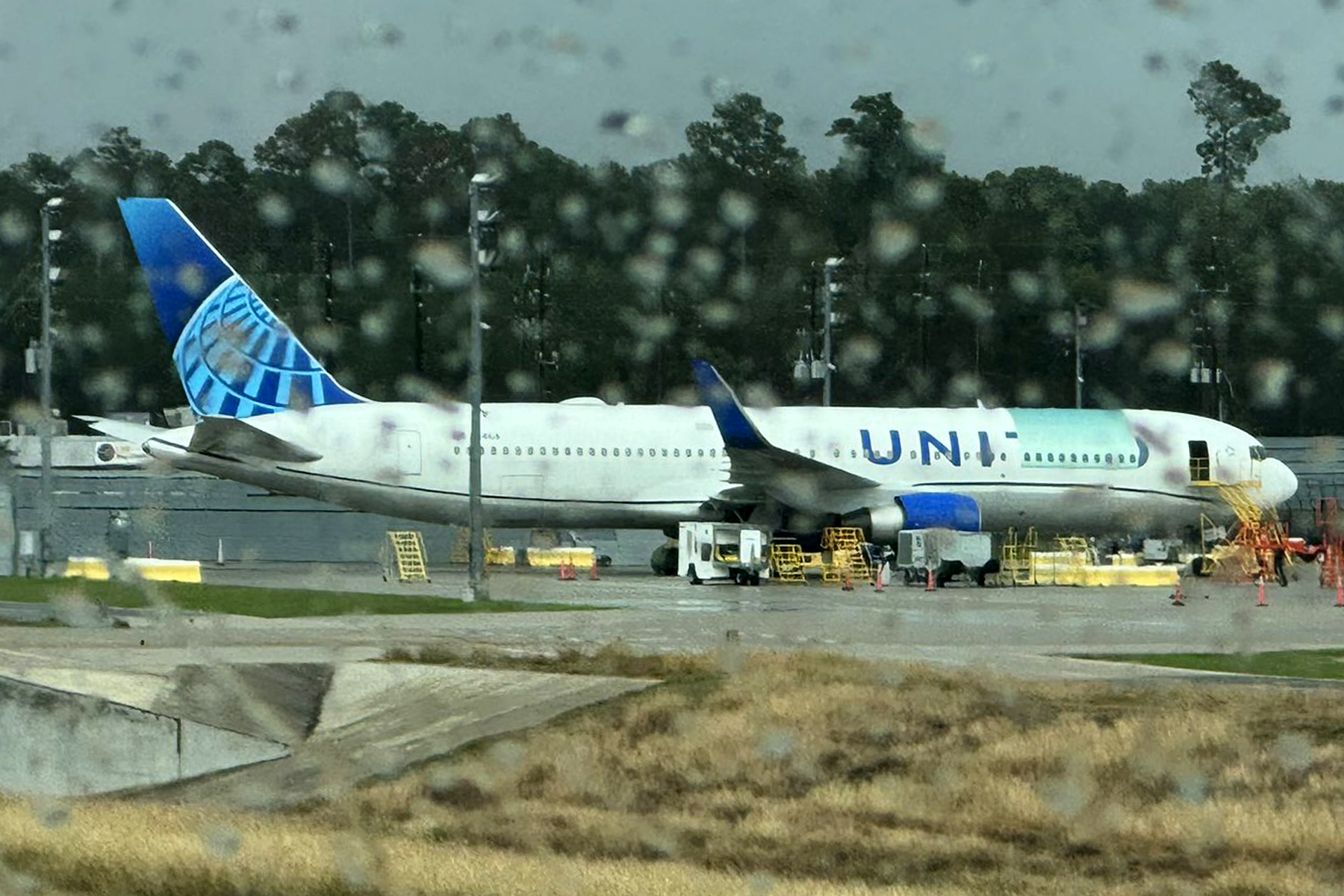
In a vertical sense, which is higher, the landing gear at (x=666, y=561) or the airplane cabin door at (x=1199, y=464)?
the airplane cabin door at (x=1199, y=464)

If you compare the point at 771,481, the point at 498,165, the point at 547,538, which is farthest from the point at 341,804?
the point at 498,165

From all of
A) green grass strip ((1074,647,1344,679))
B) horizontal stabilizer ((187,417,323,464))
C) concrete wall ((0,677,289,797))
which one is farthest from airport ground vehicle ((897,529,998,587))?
concrete wall ((0,677,289,797))

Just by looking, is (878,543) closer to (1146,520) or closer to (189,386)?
(1146,520)

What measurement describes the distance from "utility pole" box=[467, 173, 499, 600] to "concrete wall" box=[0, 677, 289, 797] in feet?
47.7

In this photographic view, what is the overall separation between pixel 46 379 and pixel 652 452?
11389mm

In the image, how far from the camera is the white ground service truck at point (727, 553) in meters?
37.9

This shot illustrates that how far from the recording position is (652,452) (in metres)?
42.7

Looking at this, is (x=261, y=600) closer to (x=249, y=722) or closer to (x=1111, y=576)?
(x=249, y=722)

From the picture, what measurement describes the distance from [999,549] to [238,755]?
30.4 meters

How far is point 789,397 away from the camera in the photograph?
73.5 metres

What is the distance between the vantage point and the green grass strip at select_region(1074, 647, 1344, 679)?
19.3 meters

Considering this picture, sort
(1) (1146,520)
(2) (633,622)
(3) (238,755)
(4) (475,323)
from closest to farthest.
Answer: (3) (238,755) < (2) (633,622) < (4) (475,323) < (1) (1146,520)

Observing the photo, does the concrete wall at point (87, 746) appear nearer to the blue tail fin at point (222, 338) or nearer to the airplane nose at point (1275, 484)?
the blue tail fin at point (222, 338)

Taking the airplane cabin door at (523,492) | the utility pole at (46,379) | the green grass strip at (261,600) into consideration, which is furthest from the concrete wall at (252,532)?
the green grass strip at (261,600)
